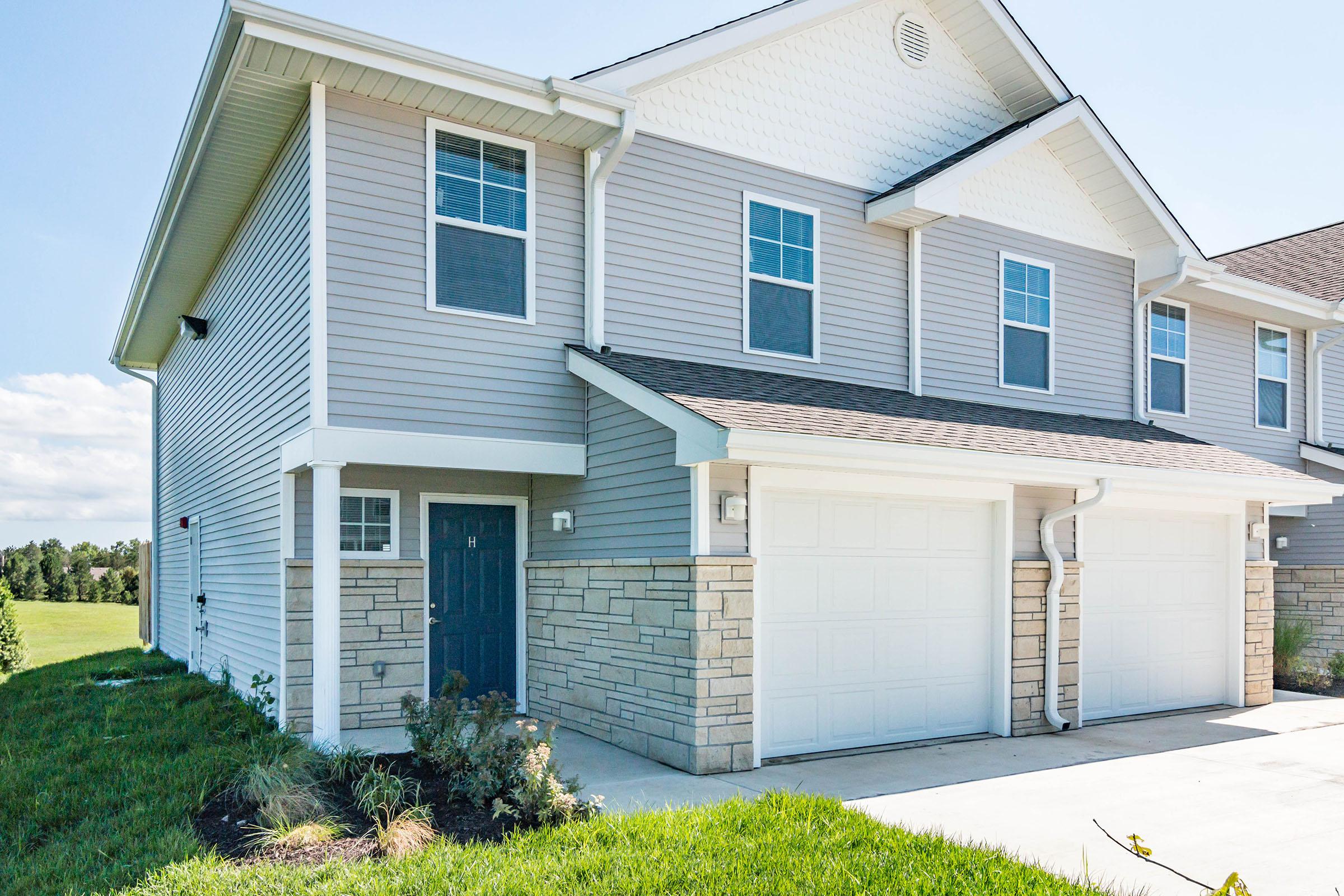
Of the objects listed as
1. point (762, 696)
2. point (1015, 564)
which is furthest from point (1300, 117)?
point (762, 696)

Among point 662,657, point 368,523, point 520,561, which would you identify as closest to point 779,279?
point 520,561

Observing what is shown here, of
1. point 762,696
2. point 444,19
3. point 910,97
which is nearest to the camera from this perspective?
point 762,696

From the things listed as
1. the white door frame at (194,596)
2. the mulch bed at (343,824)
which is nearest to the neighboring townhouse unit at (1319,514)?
the mulch bed at (343,824)

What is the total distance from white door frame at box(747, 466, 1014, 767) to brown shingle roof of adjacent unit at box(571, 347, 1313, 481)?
46 cm

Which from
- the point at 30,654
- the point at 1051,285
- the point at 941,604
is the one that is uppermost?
the point at 1051,285

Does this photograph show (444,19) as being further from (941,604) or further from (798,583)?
(941,604)

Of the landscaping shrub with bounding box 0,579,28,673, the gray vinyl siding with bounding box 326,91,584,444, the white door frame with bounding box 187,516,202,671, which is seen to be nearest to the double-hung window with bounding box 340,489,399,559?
the gray vinyl siding with bounding box 326,91,584,444

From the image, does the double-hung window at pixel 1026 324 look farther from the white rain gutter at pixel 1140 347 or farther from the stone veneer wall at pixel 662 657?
the stone veneer wall at pixel 662 657

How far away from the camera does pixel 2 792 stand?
21.1ft

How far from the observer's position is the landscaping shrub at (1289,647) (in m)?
12.5

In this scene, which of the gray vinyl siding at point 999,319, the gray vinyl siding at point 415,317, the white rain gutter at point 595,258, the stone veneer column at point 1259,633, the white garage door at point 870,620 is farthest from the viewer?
the stone veneer column at point 1259,633

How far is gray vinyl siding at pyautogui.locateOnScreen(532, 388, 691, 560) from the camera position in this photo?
7.52 metres

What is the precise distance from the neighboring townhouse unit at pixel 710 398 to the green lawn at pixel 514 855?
59.3 inches

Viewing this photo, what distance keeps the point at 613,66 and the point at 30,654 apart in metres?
15.1
